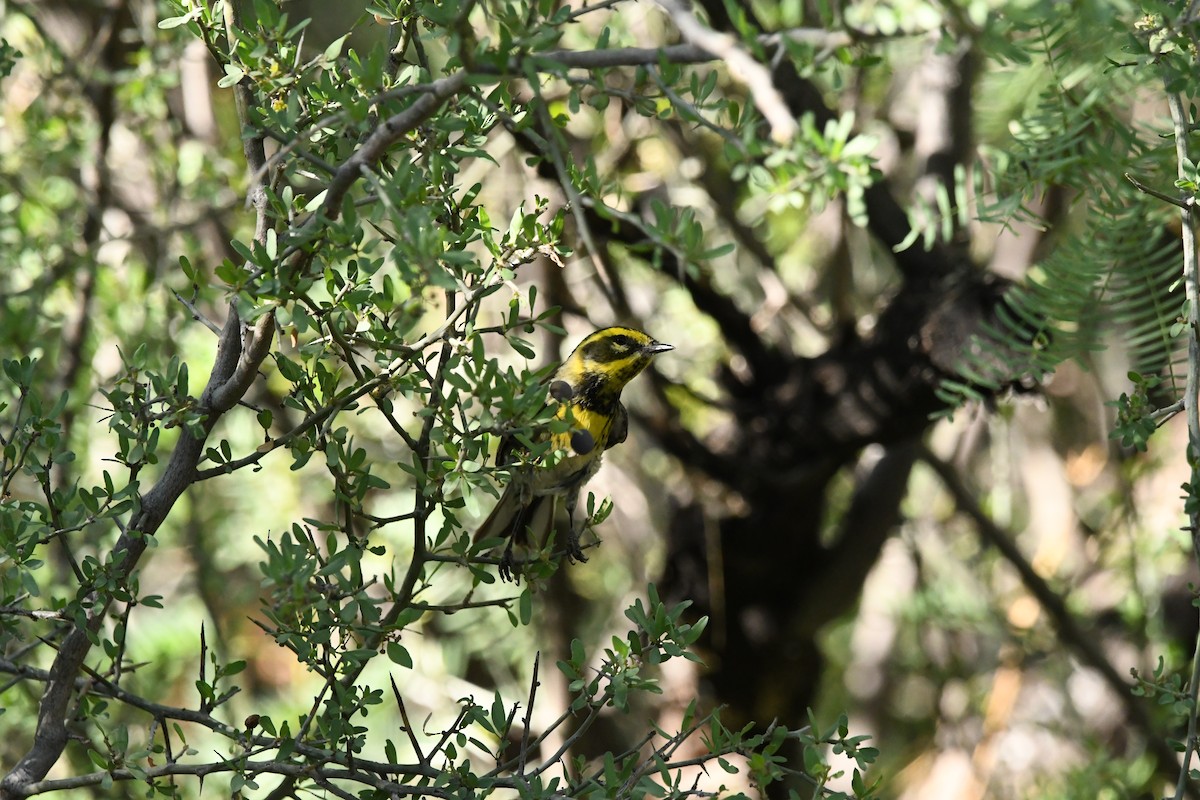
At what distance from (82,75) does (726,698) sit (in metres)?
3.14

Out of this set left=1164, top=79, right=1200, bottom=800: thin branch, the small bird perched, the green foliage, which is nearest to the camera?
the green foliage

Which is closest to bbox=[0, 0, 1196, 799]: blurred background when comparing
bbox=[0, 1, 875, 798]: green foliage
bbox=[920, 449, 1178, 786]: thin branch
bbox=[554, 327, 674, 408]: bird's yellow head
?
bbox=[920, 449, 1178, 786]: thin branch

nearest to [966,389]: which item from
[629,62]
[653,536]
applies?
[629,62]

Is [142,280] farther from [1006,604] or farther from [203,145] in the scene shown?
[1006,604]

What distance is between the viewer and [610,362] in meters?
2.91

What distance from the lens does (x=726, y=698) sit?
4301 mm

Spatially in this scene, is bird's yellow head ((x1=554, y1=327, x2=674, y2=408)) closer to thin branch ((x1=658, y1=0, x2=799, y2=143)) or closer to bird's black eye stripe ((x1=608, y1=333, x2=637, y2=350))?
bird's black eye stripe ((x1=608, y1=333, x2=637, y2=350))

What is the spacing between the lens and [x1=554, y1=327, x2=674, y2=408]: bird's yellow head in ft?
9.49

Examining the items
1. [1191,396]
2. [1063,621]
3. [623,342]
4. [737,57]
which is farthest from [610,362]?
[1063,621]

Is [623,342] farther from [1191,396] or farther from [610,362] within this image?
[1191,396]

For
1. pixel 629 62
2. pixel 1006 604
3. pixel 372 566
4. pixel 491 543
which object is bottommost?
pixel 491 543

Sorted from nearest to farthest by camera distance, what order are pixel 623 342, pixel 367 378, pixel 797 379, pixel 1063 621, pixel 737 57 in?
pixel 737 57, pixel 367 378, pixel 623 342, pixel 797 379, pixel 1063 621

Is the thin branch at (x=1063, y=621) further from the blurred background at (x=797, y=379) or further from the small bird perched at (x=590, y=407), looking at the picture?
the small bird perched at (x=590, y=407)

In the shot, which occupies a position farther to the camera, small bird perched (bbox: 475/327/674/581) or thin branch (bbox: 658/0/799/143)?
small bird perched (bbox: 475/327/674/581)
